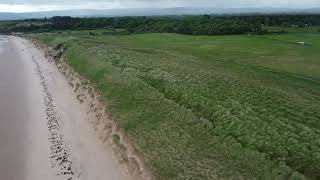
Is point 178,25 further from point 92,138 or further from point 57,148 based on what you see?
point 57,148

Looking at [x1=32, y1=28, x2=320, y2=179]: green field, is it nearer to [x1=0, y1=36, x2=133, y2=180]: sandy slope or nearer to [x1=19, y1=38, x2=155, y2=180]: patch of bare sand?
[x1=19, y1=38, x2=155, y2=180]: patch of bare sand

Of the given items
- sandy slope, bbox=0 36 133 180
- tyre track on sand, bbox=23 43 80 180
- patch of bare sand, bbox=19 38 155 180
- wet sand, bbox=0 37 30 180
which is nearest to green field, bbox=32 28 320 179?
patch of bare sand, bbox=19 38 155 180

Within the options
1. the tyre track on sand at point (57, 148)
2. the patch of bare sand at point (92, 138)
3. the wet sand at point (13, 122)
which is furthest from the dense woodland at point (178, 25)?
the tyre track on sand at point (57, 148)

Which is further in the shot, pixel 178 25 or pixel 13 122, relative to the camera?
pixel 178 25

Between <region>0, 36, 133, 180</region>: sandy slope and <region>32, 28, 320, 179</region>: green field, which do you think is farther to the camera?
<region>0, 36, 133, 180</region>: sandy slope

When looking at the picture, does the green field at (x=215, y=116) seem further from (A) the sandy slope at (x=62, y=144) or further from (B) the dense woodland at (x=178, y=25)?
(B) the dense woodland at (x=178, y=25)

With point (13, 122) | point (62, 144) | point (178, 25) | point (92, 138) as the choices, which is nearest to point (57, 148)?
point (62, 144)

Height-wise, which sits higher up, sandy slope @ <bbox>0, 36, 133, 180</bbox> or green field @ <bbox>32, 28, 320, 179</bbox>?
green field @ <bbox>32, 28, 320, 179</bbox>
